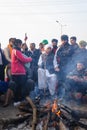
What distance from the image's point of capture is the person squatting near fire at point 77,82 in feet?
34.3

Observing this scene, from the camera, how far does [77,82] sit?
10.5 m

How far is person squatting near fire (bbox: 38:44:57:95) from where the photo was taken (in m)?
10.6

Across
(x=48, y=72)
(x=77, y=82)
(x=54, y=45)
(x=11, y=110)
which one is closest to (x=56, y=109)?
(x=11, y=110)

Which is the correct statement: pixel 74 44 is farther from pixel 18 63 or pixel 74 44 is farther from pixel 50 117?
pixel 50 117

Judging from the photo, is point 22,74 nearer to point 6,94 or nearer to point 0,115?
point 6,94

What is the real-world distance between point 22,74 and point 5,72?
1.91 feet

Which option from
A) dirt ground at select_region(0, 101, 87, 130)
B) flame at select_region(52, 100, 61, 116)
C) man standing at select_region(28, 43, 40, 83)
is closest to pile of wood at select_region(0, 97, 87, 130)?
flame at select_region(52, 100, 61, 116)

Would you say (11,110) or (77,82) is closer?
(11,110)

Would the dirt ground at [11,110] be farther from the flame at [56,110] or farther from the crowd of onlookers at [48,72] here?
the flame at [56,110]

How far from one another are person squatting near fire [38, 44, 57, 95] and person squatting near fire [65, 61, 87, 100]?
1.67 feet

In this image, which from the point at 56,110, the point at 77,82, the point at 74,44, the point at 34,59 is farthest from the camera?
the point at 34,59

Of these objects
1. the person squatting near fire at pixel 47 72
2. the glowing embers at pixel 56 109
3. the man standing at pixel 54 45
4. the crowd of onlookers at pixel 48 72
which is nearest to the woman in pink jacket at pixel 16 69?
the crowd of onlookers at pixel 48 72

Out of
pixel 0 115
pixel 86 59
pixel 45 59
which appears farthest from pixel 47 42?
pixel 0 115

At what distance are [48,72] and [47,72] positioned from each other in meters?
0.07
